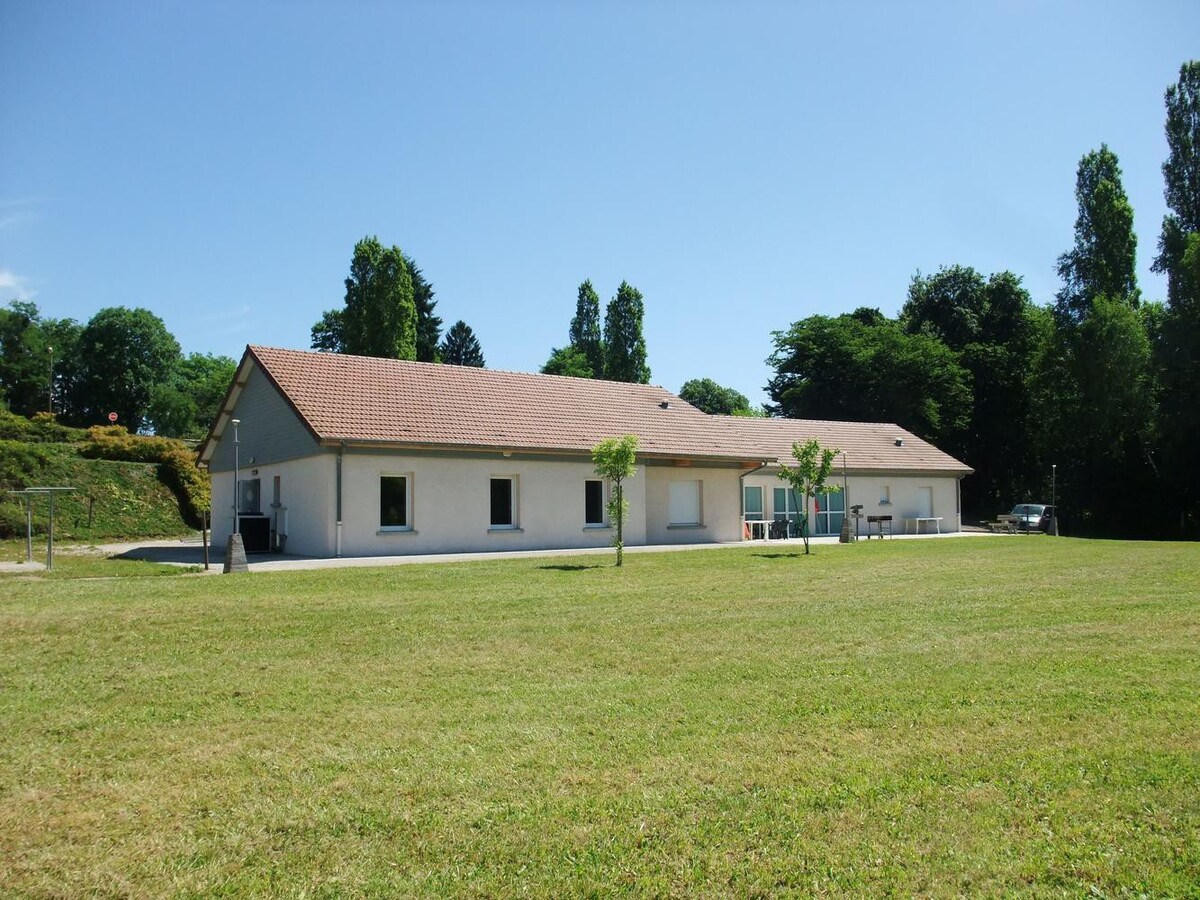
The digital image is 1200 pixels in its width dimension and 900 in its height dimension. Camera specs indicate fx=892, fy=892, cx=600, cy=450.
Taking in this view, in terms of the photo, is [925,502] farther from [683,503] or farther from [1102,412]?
[683,503]

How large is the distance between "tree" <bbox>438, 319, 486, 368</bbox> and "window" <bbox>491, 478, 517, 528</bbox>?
4523cm

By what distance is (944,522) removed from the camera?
36.3 metres

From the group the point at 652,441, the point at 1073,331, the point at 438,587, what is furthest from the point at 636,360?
the point at 438,587

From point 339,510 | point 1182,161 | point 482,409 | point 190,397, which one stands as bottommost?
point 339,510

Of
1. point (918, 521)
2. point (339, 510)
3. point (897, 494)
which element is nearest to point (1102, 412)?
point (918, 521)

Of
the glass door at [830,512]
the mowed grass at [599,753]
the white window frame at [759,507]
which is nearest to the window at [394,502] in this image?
the mowed grass at [599,753]

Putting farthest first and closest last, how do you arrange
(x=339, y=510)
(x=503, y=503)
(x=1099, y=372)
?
(x=1099, y=372)
(x=503, y=503)
(x=339, y=510)

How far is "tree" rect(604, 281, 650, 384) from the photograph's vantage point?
65812 millimetres

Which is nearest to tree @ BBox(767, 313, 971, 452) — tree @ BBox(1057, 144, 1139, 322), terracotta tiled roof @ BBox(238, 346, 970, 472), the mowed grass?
tree @ BBox(1057, 144, 1139, 322)

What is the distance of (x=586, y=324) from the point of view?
70625 millimetres

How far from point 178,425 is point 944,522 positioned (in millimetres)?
67299

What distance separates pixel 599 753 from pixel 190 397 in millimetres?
85564

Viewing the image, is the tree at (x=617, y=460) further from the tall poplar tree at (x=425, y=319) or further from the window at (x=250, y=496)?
the tall poplar tree at (x=425, y=319)

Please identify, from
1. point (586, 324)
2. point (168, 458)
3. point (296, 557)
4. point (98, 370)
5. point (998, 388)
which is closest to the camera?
point (296, 557)
